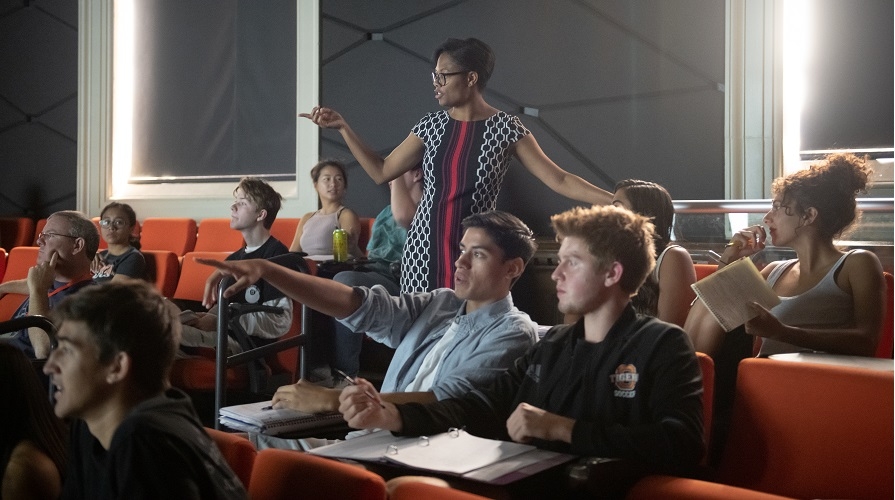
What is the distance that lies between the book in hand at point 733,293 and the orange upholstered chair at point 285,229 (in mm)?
3197

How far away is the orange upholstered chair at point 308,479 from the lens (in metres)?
1.17

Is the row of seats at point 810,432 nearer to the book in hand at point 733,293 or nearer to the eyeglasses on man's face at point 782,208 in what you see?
the book in hand at point 733,293

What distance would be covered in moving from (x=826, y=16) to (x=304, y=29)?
9.98 ft

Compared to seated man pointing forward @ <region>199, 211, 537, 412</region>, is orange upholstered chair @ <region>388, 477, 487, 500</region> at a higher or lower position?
lower

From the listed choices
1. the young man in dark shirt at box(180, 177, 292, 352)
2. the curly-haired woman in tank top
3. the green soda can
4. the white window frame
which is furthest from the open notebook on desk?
the white window frame

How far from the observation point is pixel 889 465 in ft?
4.64

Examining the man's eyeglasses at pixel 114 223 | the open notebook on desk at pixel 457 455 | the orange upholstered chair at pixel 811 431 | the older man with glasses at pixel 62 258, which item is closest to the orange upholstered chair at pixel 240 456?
the open notebook on desk at pixel 457 455

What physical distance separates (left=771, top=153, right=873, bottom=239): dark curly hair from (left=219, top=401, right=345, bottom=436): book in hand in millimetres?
1265

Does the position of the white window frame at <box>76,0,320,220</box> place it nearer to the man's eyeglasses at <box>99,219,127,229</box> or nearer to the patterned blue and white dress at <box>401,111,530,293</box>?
the man's eyeglasses at <box>99,219,127,229</box>

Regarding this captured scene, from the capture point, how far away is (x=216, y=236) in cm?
523

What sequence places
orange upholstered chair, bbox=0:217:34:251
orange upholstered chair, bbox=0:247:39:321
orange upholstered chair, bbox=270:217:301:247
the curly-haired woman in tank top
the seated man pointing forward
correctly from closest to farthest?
the seated man pointing forward, the curly-haired woman in tank top, orange upholstered chair, bbox=0:247:39:321, orange upholstered chair, bbox=270:217:301:247, orange upholstered chair, bbox=0:217:34:251

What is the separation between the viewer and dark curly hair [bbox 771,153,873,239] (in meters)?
2.19

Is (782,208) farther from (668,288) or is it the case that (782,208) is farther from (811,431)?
(811,431)

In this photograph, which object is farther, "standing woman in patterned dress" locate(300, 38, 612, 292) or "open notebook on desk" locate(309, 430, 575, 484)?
"standing woman in patterned dress" locate(300, 38, 612, 292)
